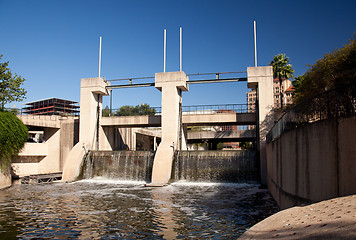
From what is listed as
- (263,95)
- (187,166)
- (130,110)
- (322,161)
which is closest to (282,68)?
(263,95)

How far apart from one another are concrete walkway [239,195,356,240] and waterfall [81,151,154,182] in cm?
1988

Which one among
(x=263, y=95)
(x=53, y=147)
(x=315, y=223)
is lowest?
(x=315, y=223)

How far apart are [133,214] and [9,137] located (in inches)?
755

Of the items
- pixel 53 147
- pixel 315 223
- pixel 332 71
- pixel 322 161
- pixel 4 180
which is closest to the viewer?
pixel 315 223

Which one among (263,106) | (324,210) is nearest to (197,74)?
(263,106)

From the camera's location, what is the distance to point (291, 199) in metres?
11.7

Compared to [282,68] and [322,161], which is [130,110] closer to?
[282,68]

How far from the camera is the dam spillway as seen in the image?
83.7ft

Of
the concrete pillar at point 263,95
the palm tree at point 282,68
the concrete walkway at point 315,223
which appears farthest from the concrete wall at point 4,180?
the palm tree at point 282,68

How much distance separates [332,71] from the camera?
79.2ft

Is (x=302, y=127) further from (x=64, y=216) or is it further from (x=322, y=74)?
(x=322, y=74)

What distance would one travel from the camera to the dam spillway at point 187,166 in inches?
1005

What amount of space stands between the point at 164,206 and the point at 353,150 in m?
9.80

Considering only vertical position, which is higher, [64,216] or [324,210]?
[324,210]
